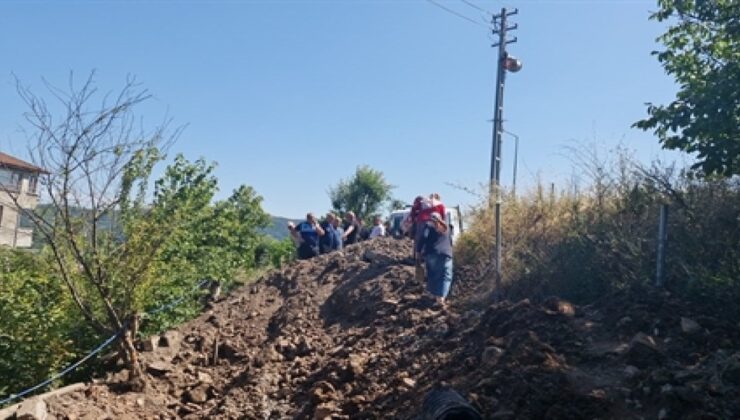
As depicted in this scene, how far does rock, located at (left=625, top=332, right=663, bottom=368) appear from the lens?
4.08 meters

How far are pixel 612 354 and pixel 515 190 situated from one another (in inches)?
228

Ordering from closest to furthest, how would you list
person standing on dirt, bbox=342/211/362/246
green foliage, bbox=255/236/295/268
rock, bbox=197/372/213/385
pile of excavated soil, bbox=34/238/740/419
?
pile of excavated soil, bbox=34/238/740/419, rock, bbox=197/372/213/385, person standing on dirt, bbox=342/211/362/246, green foliage, bbox=255/236/295/268

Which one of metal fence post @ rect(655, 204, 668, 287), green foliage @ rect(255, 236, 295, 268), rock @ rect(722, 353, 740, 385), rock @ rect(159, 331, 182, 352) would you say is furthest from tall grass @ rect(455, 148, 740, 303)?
green foliage @ rect(255, 236, 295, 268)

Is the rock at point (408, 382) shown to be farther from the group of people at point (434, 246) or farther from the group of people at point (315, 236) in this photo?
the group of people at point (315, 236)

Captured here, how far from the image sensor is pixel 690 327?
4.44 m

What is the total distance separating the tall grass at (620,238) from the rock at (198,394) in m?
3.75

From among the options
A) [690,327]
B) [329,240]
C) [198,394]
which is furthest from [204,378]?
[329,240]

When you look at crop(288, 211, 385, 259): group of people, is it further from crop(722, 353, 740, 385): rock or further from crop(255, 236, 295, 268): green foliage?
crop(722, 353, 740, 385): rock

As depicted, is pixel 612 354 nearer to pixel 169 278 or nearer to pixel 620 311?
pixel 620 311

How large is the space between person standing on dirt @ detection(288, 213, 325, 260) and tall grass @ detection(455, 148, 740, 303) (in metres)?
5.40

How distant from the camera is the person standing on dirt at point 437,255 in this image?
298 inches

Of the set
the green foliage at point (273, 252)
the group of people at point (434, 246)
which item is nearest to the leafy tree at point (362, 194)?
the green foliage at point (273, 252)

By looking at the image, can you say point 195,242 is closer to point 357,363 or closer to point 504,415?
point 357,363

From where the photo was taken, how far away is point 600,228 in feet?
23.5
